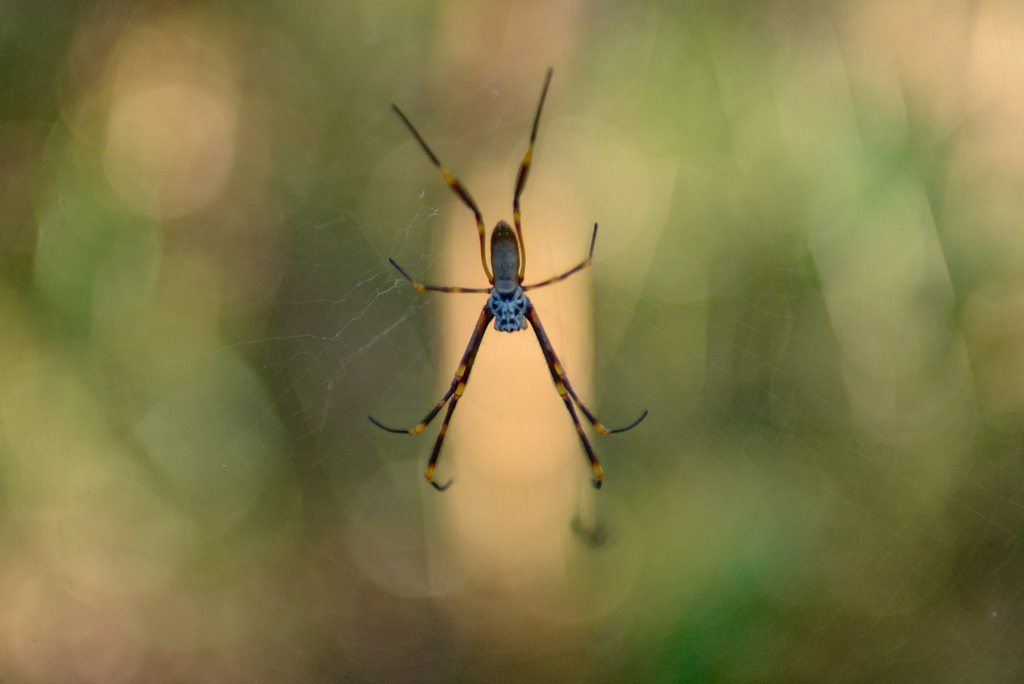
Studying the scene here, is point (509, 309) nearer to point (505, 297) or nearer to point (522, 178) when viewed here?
point (505, 297)

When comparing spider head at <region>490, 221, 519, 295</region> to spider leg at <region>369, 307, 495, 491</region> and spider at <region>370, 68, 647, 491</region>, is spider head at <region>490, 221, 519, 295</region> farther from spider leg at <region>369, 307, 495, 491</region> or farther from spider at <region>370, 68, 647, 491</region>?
spider leg at <region>369, 307, 495, 491</region>

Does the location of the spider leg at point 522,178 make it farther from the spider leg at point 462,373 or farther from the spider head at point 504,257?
the spider leg at point 462,373

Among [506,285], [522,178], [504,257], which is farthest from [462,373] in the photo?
[522,178]

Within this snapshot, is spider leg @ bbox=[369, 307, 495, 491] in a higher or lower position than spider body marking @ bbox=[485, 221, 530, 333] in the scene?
lower

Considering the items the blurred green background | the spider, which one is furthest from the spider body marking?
the blurred green background

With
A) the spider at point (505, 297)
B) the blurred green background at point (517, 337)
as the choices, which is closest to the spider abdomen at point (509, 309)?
the spider at point (505, 297)

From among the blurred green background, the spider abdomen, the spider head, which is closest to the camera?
the spider head
